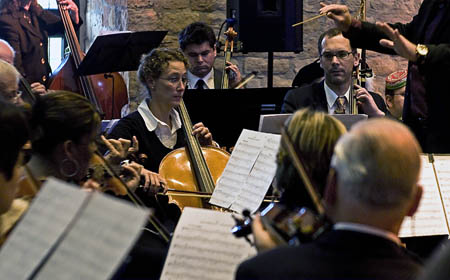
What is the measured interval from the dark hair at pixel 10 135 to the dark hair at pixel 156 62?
2043mm

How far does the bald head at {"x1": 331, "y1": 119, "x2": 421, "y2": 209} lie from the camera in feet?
4.74

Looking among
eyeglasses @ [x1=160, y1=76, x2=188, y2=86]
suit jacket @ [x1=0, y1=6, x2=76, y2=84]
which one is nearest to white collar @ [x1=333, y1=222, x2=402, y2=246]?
eyeglasses @ [x1=160, y1=76, x2=188, y2=86]

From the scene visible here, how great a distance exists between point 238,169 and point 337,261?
1451 millimetres

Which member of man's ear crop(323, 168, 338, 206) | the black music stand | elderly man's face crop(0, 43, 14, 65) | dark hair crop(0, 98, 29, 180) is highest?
dark hair crop(0, 98, 29, 180)

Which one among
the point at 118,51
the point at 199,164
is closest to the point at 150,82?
the point at 199,164

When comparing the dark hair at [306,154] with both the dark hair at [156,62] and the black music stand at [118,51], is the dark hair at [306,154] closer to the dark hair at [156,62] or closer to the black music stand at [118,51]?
the dark hair at [156,62]

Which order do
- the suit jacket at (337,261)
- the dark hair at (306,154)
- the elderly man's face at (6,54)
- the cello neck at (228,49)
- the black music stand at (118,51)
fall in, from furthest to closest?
1. the cello neck at (228,49)
2. the black music stand at (118,51)
3. the elderly man's face at (6,54)
4. the dark hair at (306,154)
5. the suit jacket at (337,261)

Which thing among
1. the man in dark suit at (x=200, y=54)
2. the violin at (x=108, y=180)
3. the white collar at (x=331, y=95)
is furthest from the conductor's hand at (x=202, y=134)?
the man in dark suit at (x=200, y=54)

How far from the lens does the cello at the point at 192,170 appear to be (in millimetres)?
3205

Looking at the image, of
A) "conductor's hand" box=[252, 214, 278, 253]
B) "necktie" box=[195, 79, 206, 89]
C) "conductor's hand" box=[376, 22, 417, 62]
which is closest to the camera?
"conductor's hand" box=[252, 214, 278, 253]

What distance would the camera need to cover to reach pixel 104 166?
2.31 meters

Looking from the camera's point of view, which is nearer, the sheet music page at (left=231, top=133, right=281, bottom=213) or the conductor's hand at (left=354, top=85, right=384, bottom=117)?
the sheet music page at (left=231, top=133, right=281, bottom=213)

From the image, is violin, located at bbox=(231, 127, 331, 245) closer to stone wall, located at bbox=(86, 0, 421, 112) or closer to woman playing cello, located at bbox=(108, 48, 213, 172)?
woman playing cello, located at bbox=(108, 48, 213, 172)

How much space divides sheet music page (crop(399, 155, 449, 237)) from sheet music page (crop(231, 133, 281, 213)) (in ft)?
1.64
